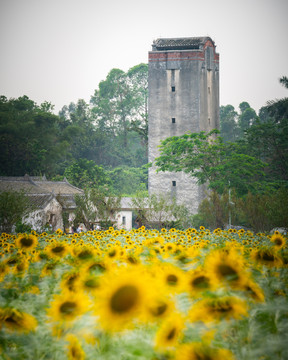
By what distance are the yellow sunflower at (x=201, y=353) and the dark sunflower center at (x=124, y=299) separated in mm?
253

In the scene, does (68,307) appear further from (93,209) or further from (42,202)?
(42,202)

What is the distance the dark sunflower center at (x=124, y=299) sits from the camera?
60.7 inches

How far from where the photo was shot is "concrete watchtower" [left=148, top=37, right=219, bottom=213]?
31.7 m

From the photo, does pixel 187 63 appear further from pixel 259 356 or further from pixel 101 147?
pixel 259 356

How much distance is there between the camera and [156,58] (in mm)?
32031

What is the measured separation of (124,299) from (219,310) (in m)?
0.37

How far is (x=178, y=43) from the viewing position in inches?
1294

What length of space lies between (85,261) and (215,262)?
2.98 ft

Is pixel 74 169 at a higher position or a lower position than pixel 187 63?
lower

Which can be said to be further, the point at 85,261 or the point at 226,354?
the point at 85,261

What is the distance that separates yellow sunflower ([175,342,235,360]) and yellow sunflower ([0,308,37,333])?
2.27 ft

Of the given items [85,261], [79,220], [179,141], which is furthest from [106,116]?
[85,261]

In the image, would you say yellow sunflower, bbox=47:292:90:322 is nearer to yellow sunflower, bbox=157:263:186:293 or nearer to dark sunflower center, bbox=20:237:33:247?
yellow sunflower, bbox=157:263:186:293

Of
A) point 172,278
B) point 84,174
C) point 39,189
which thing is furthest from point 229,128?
point 172,278
